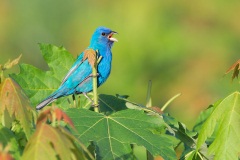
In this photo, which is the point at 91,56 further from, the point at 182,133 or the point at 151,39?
the point at 151,39

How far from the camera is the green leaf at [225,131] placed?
9.09 feet

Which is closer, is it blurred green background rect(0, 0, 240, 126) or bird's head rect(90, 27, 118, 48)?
bird's head rect(90, 27, 118, 48)

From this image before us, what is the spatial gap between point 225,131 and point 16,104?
33.7 inches

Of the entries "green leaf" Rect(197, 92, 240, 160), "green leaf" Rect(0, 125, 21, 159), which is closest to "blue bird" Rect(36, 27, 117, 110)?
"green leaf" Rect(197, 92, 240, 160)

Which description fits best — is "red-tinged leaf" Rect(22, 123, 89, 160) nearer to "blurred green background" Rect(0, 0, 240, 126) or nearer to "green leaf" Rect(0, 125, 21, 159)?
"green leaf" Rect(0, 125, 21, 159)

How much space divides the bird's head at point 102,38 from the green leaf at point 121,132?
2.24 m

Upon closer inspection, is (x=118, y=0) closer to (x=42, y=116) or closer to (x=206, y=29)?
(x=206, y=29)

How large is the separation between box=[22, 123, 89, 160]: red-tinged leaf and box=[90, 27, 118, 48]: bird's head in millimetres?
3087

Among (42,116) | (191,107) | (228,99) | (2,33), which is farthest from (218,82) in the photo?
(42,116)

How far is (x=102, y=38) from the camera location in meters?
5.15

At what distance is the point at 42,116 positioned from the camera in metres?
2.07

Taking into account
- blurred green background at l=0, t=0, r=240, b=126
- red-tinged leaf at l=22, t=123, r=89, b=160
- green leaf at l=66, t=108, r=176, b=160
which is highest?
red-tinged leaf at l=22, t=123, r=89, b=160

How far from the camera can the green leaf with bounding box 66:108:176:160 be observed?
268cm

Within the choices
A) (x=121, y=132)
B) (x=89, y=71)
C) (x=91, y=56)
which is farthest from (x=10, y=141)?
(x=89, y=71)
